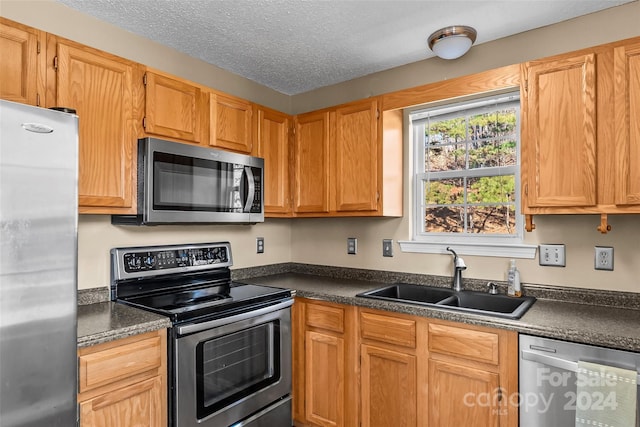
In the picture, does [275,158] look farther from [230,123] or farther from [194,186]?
[194,186]

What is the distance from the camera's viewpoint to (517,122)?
2342 mm

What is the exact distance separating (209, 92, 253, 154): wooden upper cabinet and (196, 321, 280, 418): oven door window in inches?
45.8

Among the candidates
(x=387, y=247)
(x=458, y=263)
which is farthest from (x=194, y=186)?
(x=458, y=263)

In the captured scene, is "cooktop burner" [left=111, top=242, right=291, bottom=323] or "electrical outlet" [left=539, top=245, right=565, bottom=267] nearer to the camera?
"cooktop burner" [left=111, top=242, right=291, bottom=323]

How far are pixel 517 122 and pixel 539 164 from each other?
56 cm

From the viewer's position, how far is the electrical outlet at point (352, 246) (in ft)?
9.61

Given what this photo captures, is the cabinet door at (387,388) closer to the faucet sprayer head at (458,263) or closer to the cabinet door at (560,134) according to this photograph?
the faucet sprayer head at (458,263)

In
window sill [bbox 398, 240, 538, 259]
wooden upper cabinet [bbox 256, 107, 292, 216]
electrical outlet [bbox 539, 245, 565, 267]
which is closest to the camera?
electrical outlet [bbox 539, 245, 565, 267]

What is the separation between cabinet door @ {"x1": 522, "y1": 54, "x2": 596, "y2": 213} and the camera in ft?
5.82

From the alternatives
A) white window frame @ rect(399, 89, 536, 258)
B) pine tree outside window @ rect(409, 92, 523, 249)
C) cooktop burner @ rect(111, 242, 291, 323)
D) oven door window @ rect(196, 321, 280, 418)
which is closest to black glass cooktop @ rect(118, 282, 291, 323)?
cooktop burner @ rect(111, 242, 291, 323)

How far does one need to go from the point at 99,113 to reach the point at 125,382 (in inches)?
49.0

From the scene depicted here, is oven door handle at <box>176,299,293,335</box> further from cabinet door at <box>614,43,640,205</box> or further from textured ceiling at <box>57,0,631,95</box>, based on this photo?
cabinet door at <box>614,43,640,205</box>

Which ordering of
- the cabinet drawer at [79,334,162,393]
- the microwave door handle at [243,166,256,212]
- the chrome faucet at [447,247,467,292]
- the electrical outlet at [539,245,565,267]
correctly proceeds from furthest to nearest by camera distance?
the microwave door handle at [243,166,256,212] < the chrome faucet at [447,247,467,292] < the electrical outlet at [539,245,565,267] < the cabinet drawer at [79,334,162,393]

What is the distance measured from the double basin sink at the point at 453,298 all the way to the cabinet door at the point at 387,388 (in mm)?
311
